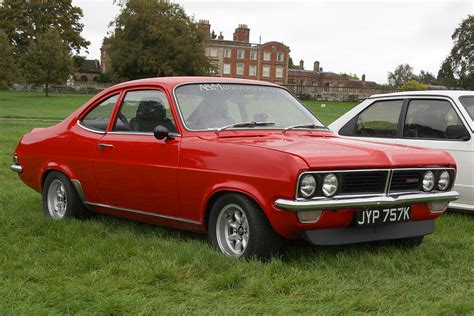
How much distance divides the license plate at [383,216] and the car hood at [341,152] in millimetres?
340

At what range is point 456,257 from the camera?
17.9ft

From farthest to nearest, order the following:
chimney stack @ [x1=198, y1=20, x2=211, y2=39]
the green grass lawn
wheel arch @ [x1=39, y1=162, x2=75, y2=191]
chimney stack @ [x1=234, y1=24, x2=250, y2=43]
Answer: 1. chimney stack @ [x1=234, y1=24, x2=250, y2=43]
2. chimney stack @ [x1=198, y1=20, x2=211, y2=39]
3. wheel arch @ [x1=39, y1=162, x2=75, y2=191]
4. the green grass lawn

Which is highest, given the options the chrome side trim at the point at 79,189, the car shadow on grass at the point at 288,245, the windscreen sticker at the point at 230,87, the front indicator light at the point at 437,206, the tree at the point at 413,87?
the windscreen sticker at the point at 230,87

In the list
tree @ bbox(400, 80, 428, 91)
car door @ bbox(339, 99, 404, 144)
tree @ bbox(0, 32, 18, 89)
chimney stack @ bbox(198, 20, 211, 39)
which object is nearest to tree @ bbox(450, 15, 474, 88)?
tree @ bbox(400, 80, 428, 91)

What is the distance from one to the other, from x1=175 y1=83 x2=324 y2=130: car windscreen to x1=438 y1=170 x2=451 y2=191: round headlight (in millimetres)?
1299

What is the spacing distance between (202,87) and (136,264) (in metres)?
1.83

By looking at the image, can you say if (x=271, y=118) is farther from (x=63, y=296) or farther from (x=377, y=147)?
(x=63, y=296)

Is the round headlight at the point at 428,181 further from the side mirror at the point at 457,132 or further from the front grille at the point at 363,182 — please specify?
the side mirror at the point at 457,132

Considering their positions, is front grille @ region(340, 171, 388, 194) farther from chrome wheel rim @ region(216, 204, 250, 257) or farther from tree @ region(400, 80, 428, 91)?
tree @ region(400, 80, 428, 91)

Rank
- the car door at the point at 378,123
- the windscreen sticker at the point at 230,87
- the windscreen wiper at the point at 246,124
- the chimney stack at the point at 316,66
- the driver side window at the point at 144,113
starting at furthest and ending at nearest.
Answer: the chimney stack at the point at 316,66
the car door at the point at 378,123
the windscreen sticker at the point at 230,87
the driver side window at the point at 144,113
the windscreen wiper at the point at 246,124

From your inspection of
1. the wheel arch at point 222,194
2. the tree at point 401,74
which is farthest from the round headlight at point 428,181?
the tree at point 401,74

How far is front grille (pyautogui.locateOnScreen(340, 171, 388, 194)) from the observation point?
4844 millimetres

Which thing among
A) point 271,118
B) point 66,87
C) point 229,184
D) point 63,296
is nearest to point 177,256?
point 229,184

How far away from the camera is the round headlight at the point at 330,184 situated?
15.5ft
